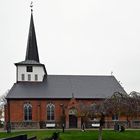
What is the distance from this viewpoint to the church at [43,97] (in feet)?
216

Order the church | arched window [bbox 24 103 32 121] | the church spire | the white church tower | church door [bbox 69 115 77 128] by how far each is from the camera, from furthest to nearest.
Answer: the church spire
the white church tower
church door [bbox 69 115 77 128]
arched window [bbox 24 103 32 121]
the church

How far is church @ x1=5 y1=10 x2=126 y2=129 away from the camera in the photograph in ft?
216

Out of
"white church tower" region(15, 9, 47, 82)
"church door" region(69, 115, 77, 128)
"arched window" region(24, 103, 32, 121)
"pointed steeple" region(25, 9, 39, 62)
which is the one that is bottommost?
"church door" region(69, 115, 77, 128)

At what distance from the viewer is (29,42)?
72.2 m

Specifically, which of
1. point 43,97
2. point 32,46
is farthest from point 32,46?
point 43,97

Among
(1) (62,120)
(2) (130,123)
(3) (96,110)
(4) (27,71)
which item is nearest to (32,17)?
(4) (27,71)

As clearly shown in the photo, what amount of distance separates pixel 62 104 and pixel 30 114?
553cm

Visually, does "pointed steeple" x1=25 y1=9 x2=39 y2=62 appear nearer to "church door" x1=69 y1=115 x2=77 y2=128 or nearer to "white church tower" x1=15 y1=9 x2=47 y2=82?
"white church tower" x1=15 y1=9 x2=47 y2=82

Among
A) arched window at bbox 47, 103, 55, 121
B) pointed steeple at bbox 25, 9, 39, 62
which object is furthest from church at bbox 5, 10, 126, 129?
pointed steeple at bbox 25, 9, 39, 62

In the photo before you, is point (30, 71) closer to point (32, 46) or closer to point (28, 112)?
point (32, 46)

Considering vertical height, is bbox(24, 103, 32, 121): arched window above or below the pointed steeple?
below

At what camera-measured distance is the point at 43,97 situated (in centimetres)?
6606

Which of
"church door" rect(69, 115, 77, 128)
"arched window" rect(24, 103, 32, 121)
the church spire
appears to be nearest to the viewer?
"arched window" rect(24, 103, 32, 121)

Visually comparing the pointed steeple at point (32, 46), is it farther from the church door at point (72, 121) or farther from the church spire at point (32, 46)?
the church door at point (72, 121)
